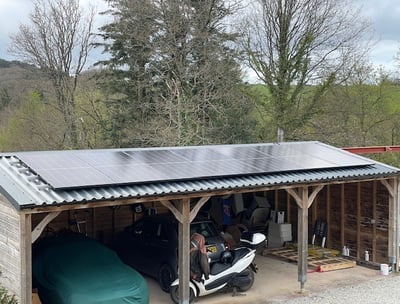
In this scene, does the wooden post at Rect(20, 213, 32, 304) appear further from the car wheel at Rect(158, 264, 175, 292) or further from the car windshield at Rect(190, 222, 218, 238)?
the car windshield at Rect(190, 222, 218, 238)

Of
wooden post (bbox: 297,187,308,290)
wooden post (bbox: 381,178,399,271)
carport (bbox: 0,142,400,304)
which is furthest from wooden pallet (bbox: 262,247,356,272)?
wooden post (bbox: 297,187,308,290)

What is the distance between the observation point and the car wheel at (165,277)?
9.51 m

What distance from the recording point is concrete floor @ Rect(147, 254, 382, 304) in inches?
360

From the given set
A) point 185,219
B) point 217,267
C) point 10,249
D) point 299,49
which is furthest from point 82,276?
point 299,49

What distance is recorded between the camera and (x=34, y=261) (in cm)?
867

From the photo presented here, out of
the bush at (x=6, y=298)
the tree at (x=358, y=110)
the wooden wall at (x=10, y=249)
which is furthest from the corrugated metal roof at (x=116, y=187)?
the tree at (x=358, y=110)

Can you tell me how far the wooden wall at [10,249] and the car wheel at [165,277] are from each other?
3.24 m

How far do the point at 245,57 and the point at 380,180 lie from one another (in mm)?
13704

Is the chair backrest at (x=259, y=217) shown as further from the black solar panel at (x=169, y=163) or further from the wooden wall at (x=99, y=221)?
the wooden wall at (x=99, y=221)

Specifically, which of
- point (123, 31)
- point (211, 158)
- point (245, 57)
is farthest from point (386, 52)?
point (211, 158)

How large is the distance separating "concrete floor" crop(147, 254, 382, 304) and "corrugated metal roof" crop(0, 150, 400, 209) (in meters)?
2.15

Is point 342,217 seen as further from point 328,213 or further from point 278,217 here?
point 278,217

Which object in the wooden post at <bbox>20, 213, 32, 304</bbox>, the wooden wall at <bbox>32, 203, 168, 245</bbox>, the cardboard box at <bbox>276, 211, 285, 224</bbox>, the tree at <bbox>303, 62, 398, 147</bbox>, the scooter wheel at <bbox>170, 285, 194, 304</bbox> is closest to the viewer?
the wooden post at <bbox>20, 213, 32, 304</bbox>

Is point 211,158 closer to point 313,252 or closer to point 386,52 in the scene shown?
point 313,252
